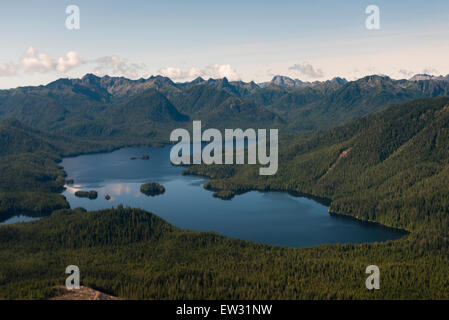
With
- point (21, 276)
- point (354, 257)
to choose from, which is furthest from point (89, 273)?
point (354, 257)

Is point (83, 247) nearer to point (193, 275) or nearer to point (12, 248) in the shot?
point (12, 248)

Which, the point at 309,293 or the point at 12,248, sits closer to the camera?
the point at 309,293
